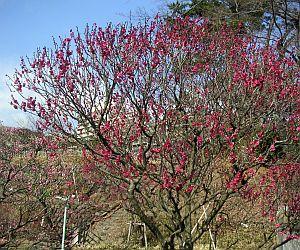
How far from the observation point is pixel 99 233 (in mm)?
10094

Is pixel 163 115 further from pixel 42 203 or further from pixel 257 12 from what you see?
pixel 257 12

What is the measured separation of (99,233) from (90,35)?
6.30 m

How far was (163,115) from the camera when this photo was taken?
17.2 feet

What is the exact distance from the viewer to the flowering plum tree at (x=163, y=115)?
4961 mm

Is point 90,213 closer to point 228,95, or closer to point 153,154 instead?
point 153,154

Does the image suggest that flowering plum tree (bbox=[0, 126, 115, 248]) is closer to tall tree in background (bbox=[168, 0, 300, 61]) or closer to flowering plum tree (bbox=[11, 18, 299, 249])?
flowering plum tree (bbox=[11, 18, 299, 249])

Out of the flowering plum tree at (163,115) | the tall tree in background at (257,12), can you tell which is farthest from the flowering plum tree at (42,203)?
the tall tree in background at (257,12)

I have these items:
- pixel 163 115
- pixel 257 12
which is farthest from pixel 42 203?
pixel 257 12

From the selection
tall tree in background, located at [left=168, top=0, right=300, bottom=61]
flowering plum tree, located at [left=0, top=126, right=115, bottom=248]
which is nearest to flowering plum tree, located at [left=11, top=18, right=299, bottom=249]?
flowering plum tree, located at [left=0, top=126, right=115, bottom=248]

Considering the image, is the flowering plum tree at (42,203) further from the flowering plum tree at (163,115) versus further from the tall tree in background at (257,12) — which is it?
the tall tree in background at (257,12)

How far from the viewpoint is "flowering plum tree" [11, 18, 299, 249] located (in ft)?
16.3

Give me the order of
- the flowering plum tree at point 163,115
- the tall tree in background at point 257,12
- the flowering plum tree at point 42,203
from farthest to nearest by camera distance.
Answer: the tall tree in background at point 257,12, the flowering plum tree at point 42,203, the flowering plum tree at point 163,115

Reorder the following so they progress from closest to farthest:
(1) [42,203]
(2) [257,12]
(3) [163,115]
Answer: (3) [163,115], (1) [42,203], (2) [257,12]

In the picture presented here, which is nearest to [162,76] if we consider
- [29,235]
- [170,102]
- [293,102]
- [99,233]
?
[170,102]
